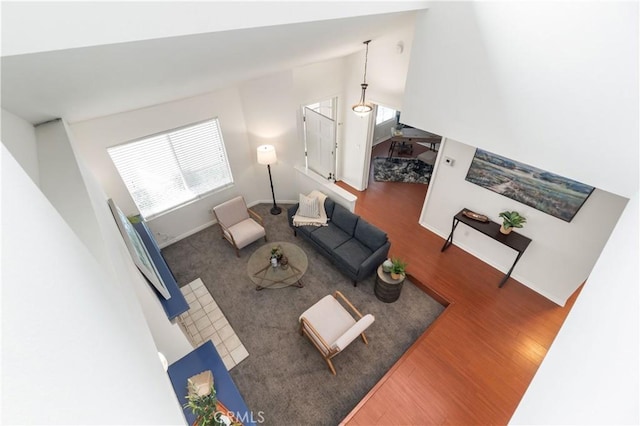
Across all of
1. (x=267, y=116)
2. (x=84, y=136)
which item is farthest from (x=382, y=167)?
(x=84, y=136)

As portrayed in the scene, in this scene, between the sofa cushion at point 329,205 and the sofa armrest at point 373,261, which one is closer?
the sofa armrest at point 373,261

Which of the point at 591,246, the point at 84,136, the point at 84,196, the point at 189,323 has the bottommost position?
the point at 189,323

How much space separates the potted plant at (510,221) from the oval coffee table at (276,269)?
3.03m

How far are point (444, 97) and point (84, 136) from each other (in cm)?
454

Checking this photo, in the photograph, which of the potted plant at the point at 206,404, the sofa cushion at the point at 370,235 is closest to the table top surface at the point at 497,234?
the sofa cushion at the point at 370,235

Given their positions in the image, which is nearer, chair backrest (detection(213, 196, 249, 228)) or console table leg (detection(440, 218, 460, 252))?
console table leg (detection(440, 218, 460, 252))

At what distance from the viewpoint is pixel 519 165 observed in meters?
3.68

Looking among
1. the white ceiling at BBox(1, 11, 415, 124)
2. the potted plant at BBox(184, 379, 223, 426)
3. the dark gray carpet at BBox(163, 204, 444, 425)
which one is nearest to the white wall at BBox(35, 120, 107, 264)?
the white ceiling at BBox(1, 11, 415, 124)

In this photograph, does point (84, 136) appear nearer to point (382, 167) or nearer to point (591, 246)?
point (382, 167)

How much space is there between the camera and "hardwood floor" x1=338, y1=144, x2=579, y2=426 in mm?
2963

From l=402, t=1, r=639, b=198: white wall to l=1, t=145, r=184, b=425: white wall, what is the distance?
10.9 ft

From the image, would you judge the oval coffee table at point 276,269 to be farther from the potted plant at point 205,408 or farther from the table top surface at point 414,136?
the table top surface at point 414,136

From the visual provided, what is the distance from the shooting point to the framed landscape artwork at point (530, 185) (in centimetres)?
337

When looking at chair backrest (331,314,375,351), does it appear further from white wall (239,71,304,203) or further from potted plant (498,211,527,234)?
white wall (239,71,304,203)
